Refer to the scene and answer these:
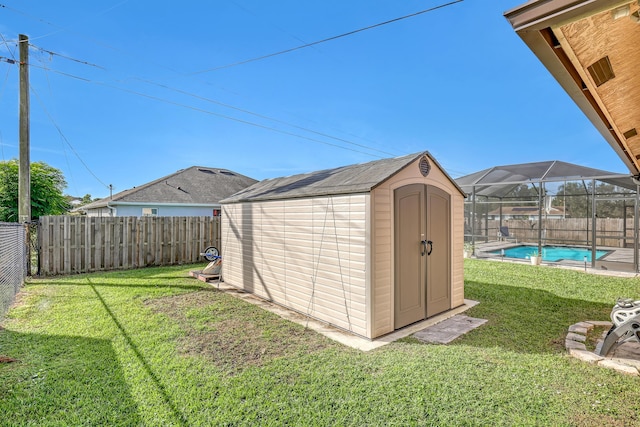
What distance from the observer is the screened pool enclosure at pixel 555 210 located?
10203mm

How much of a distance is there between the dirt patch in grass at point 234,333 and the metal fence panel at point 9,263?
189 centimetres

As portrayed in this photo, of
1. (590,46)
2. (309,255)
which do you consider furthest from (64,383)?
(590,46)

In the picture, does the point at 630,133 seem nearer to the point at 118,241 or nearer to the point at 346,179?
the point at 346,179

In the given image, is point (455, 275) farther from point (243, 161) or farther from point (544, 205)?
point (243, 161)

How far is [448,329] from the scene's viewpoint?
13.7 feet

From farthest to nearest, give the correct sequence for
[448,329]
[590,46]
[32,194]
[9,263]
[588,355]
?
[32,194] < [9,263] < [448,329] < [588,355] < [590,46]

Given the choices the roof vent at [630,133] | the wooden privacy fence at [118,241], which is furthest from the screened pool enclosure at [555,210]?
the wooden privacy fence at [118,241]

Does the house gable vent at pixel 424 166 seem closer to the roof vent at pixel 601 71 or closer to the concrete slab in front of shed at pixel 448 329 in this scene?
the concrete slab in front of shed at pixel 448 329

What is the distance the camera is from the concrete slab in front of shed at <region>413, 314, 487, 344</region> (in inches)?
152

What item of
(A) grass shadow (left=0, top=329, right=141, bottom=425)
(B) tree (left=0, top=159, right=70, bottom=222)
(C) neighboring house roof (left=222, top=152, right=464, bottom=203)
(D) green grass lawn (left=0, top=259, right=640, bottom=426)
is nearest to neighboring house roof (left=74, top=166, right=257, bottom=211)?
(B) tree (left=0, top=159, right=70, bottom=222)

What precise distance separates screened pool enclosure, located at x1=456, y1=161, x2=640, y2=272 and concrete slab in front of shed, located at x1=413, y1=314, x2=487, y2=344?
24.8 feet

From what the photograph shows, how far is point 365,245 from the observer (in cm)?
380

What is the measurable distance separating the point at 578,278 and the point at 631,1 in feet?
28.7

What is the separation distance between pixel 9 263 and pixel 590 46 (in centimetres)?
751
